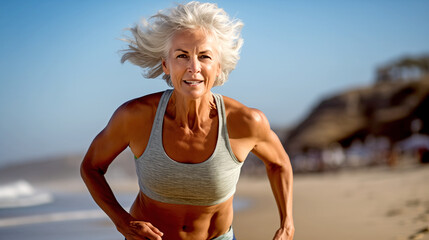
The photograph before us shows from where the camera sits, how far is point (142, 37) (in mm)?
2334

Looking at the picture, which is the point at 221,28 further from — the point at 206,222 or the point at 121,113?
the point at 206,222

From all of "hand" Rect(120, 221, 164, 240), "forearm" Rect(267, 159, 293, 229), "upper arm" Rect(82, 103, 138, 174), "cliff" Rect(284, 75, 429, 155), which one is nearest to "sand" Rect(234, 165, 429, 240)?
"forearm" Rect(267, 159, 293, 229)

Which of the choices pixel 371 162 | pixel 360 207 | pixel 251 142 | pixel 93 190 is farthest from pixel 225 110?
pixel 371 162

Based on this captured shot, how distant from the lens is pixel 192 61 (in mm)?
2209

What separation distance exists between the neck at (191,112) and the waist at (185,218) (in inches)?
15.5

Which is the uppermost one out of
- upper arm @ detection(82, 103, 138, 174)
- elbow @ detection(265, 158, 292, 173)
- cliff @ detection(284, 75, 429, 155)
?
cliff @ detection(284, 75, 429, 155)

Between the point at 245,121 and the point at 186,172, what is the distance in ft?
1.19

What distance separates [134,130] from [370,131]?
46713 mm

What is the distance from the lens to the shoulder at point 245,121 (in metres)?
2.35

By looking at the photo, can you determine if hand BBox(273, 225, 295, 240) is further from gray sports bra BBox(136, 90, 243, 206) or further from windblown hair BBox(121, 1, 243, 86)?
windblown hair BBox(121, 1, 243, 86)

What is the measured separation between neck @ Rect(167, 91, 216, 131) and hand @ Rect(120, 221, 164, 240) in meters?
0.49

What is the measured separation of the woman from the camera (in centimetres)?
224

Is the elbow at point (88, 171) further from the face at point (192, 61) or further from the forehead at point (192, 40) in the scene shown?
the forehead at point (192, 40)

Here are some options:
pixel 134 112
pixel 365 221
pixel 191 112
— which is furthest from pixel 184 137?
pixel 365 221
